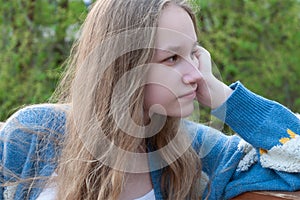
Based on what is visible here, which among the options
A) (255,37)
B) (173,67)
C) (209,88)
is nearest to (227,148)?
(209,88)

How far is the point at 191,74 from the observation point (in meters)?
1.60

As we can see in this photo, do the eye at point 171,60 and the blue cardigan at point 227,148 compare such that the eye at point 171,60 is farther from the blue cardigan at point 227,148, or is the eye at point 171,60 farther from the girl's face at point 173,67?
the blue cardigan at point 227,148

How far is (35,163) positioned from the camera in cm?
172

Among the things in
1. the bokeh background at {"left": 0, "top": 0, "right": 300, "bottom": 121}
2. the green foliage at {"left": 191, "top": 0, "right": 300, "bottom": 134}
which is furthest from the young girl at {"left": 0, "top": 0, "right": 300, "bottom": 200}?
the green foliage at {"left": 191, "top": 0, "right": 300, "bottom": 134}

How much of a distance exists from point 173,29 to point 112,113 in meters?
0.26

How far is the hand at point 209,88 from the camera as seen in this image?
168cm

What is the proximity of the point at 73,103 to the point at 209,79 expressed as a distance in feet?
1.18

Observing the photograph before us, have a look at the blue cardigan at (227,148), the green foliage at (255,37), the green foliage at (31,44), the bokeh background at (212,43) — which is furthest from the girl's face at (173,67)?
the green foliage at (255,37)

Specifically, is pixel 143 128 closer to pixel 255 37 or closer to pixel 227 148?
pixel 227 148

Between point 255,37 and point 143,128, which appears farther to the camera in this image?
point 255,37

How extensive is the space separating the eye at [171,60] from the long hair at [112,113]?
4 centimetres

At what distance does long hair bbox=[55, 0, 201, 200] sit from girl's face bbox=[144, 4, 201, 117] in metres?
0.02

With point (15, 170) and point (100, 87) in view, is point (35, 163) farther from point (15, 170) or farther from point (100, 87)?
point (100, 87)

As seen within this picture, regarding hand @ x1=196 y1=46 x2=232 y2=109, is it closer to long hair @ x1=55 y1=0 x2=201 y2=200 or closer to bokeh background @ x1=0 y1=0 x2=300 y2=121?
long hair @ x1=55 y1=0 x2=201 y2=200
